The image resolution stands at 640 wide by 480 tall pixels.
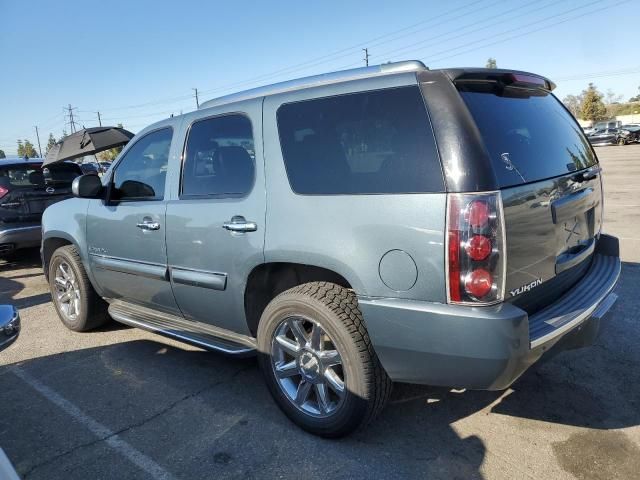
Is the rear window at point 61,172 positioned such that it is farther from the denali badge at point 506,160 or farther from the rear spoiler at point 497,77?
the denali badge at point 506,160

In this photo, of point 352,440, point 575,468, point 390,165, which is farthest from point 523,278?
point 352,440

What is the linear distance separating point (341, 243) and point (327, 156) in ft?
1.64

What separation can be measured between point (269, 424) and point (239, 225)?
47.8 inches

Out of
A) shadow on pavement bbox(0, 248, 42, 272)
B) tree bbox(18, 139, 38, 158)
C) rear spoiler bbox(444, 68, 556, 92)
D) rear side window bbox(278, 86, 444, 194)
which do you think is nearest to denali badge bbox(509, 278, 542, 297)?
rear side window bbox(278, 86, 444, 194)

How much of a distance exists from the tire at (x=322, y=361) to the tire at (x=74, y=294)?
229 cm

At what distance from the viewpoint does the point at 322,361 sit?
2715 mm

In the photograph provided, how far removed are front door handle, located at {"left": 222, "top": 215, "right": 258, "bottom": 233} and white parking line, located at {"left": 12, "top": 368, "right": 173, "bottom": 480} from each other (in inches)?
53.4

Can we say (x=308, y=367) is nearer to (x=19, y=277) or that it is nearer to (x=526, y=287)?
(x=526, y=287)

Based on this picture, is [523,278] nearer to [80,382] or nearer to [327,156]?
[327,156]

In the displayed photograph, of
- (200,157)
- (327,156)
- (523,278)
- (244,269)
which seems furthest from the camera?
(200,157)

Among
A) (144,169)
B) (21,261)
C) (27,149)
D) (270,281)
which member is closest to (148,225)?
(144,169)

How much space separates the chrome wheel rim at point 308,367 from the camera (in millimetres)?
2701

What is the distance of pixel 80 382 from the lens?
11.8 ft

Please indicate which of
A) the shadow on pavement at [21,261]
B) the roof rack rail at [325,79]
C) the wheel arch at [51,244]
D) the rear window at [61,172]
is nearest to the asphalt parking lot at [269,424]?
the wheel arch at [51,244]
